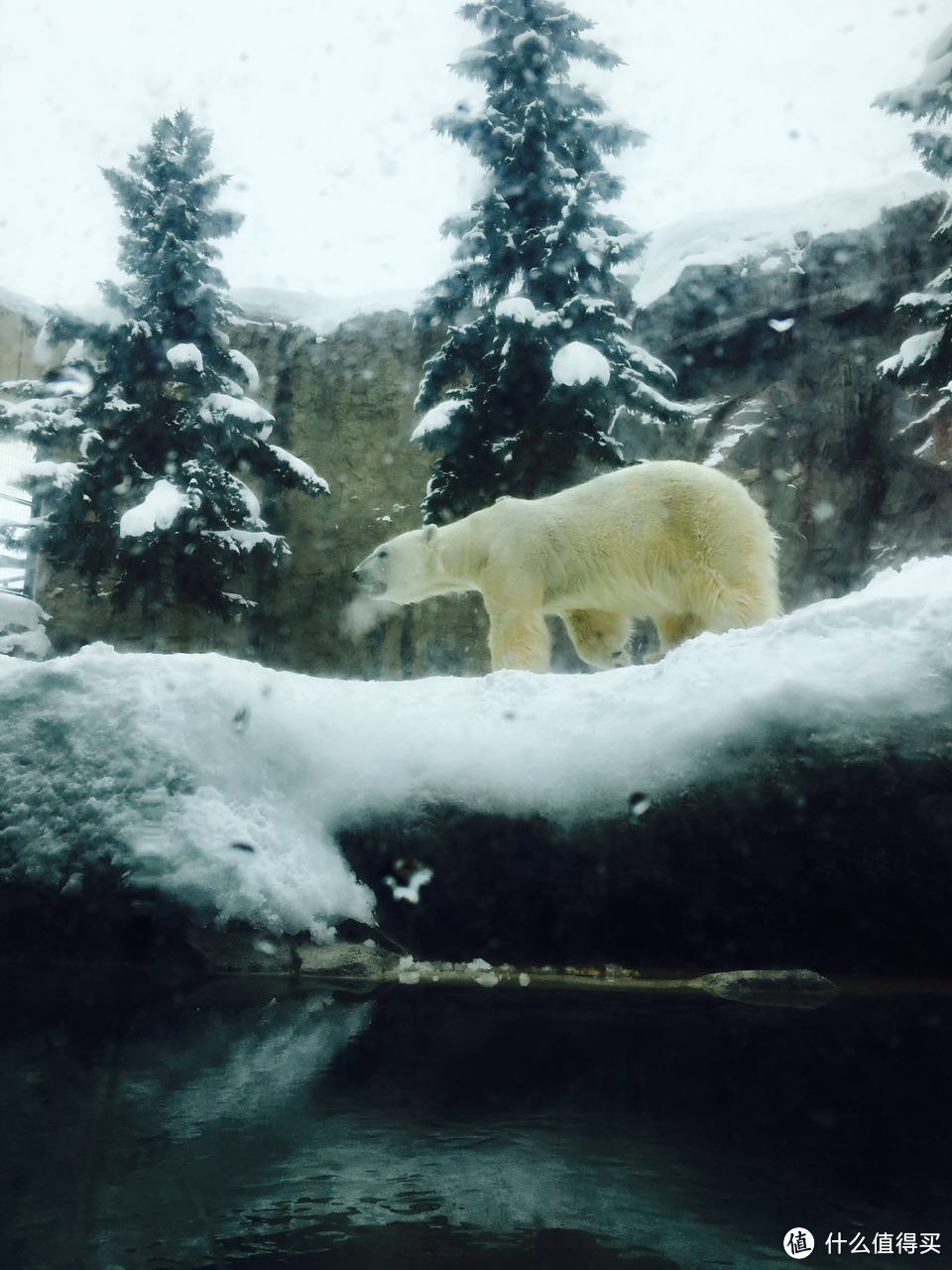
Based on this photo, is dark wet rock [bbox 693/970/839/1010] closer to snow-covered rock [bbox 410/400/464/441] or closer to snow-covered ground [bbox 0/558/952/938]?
snow-covered ground [bbox 0/558/952/938]

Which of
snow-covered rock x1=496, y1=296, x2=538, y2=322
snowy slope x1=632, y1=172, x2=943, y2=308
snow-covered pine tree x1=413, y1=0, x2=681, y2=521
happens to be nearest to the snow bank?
snow-covered pine tree x1=413, y1=0, x2=681, y2=521

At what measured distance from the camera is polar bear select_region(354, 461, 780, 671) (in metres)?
4.76

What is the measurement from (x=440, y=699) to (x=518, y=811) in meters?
0.48

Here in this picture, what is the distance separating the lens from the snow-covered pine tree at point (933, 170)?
8188mm

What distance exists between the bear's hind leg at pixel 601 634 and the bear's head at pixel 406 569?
86 cm

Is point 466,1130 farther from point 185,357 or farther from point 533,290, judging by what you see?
point 185,357

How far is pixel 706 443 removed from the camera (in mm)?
11281

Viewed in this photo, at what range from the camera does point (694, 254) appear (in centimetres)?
1220

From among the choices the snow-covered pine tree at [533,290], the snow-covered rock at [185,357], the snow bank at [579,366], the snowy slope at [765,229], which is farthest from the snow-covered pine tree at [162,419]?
the snowy slope at [765,229]

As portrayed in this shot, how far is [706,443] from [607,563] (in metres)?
6.53

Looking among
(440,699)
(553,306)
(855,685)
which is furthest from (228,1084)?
(553,306)

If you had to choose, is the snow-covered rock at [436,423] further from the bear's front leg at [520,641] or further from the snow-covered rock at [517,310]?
the bear's front leg at [520,641]

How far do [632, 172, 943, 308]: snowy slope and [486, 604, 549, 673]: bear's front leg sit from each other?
780cm

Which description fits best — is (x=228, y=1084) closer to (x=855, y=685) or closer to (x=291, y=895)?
(x=291, y=895)
